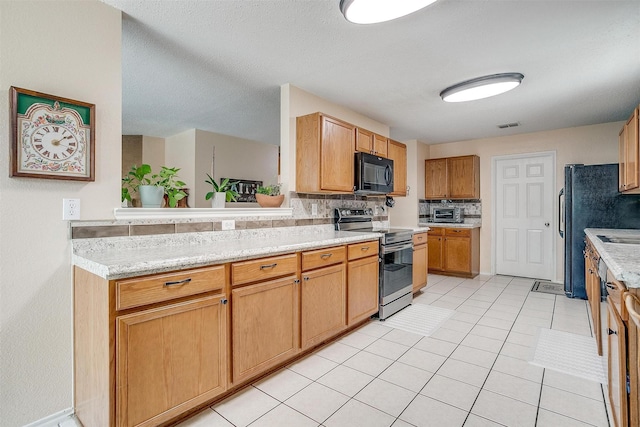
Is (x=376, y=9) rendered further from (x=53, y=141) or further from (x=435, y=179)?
(x=435, y=179)

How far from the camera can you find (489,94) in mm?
3066

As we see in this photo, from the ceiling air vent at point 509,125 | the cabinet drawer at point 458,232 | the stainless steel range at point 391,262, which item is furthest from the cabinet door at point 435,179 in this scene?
the stainless steel range at point 391,262

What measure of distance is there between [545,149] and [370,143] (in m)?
3.16

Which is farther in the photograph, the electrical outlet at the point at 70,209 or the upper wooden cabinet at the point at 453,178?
the upper wooden cabinet at the point at 453,178

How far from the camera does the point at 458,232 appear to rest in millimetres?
5176

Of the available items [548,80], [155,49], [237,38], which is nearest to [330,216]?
[237,38]

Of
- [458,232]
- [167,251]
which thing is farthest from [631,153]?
[167,251]

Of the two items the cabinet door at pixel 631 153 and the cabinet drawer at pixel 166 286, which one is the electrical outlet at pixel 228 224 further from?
the cabinet door at pixel 631 153

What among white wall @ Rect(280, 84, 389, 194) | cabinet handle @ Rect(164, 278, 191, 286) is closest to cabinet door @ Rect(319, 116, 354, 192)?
white wall @ Rect(280, 84, 389, 194)

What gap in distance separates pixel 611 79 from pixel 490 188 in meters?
2.62

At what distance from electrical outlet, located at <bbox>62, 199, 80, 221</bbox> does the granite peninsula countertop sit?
0.14 m

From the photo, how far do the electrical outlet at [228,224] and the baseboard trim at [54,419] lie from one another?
1422 millimetres

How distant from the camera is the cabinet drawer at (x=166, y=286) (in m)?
1.41

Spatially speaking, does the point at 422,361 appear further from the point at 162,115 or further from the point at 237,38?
the point at 162,115
